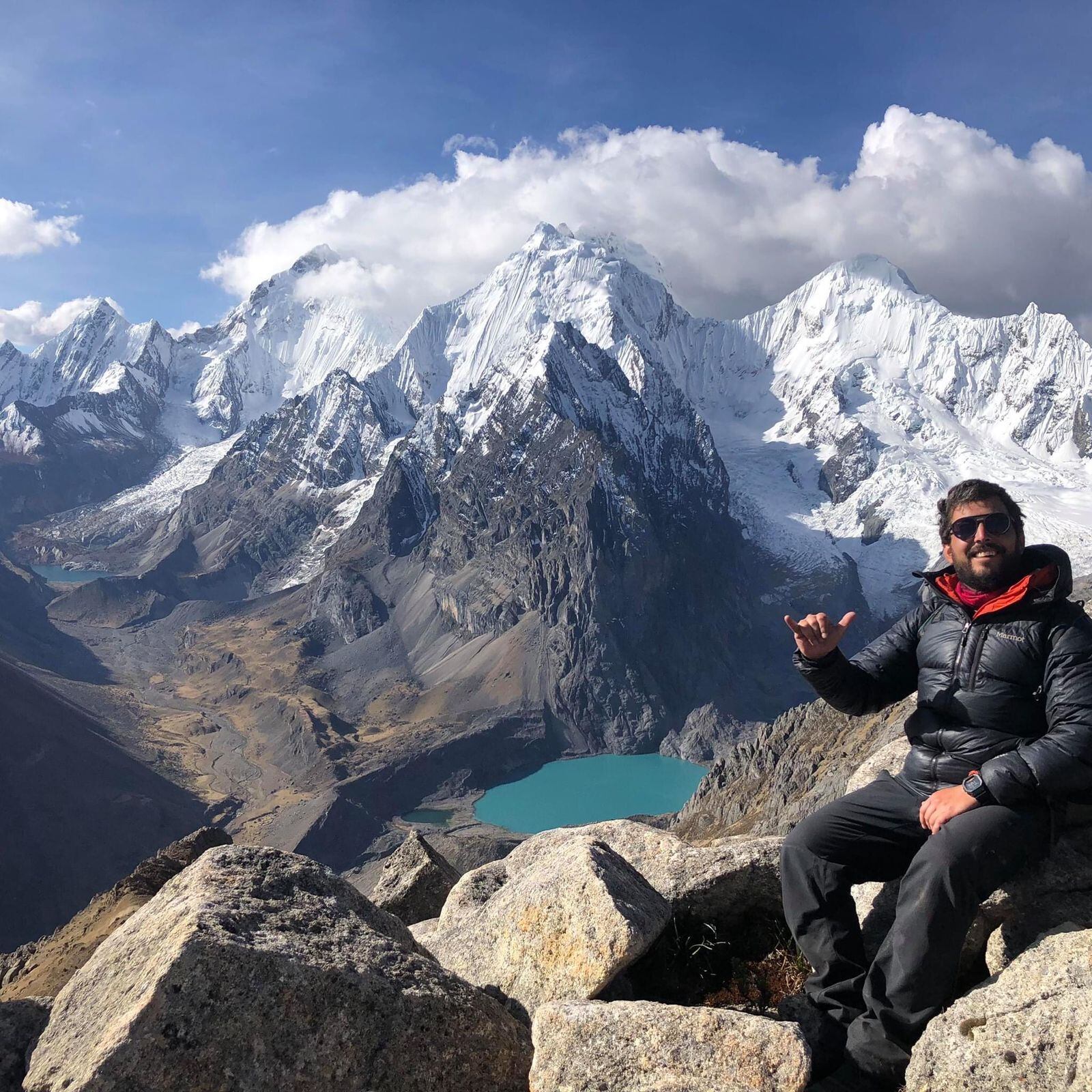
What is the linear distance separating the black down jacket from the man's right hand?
13cm

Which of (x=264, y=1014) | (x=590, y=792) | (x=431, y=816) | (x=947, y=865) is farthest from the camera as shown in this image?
(x=590, y=792)

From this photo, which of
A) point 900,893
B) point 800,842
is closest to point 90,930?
point 800,842

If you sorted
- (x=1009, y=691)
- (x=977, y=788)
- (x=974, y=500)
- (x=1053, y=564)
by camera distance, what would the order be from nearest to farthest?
(x=977, y=788) → (x=1009, y=691) → (x=1053, y=564) → (x=974, y=500)

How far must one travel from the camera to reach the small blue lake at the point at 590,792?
14200 centimetres

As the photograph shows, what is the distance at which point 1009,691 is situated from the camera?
7594 millimetres

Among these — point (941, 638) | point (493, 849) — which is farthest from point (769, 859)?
point (493, 849)

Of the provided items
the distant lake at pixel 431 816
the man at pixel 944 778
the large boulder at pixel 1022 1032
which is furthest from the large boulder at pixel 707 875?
the distant lake at pixel 431 816

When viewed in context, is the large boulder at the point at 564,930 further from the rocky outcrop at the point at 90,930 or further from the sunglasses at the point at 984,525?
the rocky outcrop at the point at 90,930

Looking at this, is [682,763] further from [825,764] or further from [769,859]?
[769,859]

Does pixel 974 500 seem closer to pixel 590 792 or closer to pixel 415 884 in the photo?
pixel 415 884

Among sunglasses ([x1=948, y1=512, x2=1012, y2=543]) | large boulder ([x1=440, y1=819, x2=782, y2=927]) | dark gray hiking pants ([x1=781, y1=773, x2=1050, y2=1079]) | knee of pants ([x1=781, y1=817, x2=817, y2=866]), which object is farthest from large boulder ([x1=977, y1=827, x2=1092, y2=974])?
sunglasses ([x1=948, y1=512, x2=1012, y2=543])

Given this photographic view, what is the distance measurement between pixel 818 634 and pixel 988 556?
1.78 metres

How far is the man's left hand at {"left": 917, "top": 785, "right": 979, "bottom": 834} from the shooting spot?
23.5 feet

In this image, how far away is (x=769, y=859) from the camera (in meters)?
9.34
